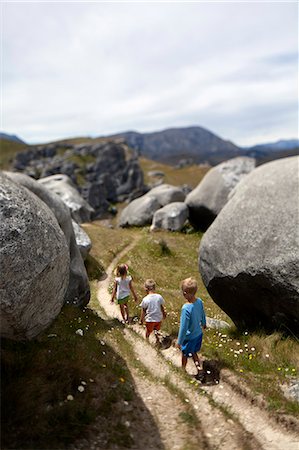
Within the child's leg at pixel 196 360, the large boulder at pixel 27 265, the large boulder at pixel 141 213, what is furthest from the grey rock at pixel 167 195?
the large boulder at pixel 27 265

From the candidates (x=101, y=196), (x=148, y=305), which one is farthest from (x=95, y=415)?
(x=101, y=196)

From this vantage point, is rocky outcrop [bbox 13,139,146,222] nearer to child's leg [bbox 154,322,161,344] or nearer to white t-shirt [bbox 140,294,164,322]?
child's leg [bbox 154,322,161,344]

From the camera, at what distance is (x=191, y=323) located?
12.1 m

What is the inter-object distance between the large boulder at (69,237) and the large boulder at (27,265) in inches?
222

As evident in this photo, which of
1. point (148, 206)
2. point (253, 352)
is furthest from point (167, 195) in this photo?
point (253, 352)

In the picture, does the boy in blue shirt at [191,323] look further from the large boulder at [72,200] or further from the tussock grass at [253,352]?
the large boulder at [72,200]

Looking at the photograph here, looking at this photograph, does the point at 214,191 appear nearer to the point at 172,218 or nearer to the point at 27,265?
the point at 172,218

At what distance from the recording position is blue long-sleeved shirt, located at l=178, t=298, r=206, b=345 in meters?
12.0

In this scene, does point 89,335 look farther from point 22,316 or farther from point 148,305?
point 22,316

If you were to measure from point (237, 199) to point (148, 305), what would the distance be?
594 cm

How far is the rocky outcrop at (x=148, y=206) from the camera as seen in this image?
49.7 m

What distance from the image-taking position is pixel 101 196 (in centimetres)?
11788

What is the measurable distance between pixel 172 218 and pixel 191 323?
31.6m

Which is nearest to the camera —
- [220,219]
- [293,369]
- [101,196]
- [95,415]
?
[95,415]
